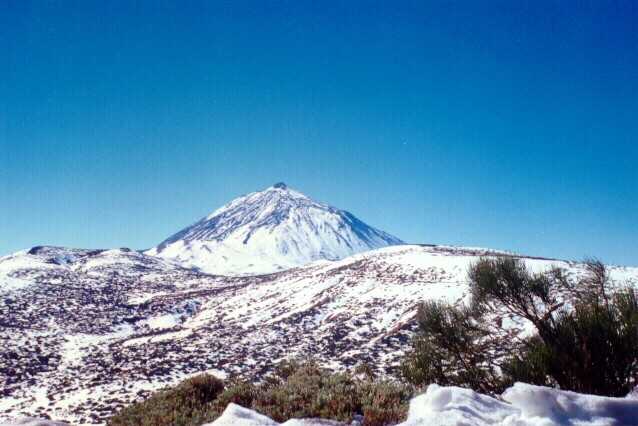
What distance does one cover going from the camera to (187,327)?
37.5 m

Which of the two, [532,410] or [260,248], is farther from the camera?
[260,248]

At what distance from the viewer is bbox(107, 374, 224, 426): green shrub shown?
292 inches

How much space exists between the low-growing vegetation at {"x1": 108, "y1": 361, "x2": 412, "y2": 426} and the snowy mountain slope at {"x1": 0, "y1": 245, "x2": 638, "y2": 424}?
5.48 metres

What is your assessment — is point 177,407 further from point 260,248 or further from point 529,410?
point 260,248

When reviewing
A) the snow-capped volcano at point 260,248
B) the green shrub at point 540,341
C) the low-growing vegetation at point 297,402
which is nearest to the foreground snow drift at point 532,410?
the low-growing vegetation at point 297,402

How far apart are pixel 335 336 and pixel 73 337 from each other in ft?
73.3

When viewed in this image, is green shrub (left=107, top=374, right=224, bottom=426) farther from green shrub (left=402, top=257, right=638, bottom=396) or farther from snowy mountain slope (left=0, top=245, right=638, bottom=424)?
snowy mountain slope (left=0, top=245, right=638, bottom=424)

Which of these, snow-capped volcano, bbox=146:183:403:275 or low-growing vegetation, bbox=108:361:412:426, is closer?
low-growing vegetation, bbox=108:361:412:426

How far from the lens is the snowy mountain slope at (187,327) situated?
21.0 meters

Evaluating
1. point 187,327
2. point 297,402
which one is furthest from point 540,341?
point 187,327

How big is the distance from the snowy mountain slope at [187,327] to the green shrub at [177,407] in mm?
8230

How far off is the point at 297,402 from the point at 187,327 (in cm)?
3332

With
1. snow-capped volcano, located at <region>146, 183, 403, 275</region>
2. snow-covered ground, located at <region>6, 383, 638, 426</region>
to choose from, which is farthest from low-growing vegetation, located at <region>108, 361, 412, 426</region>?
snow-capped volcano, located at <region>146, 183, 403, 275</region>

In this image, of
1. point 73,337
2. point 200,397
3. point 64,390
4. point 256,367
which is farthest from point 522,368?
point 73,337
